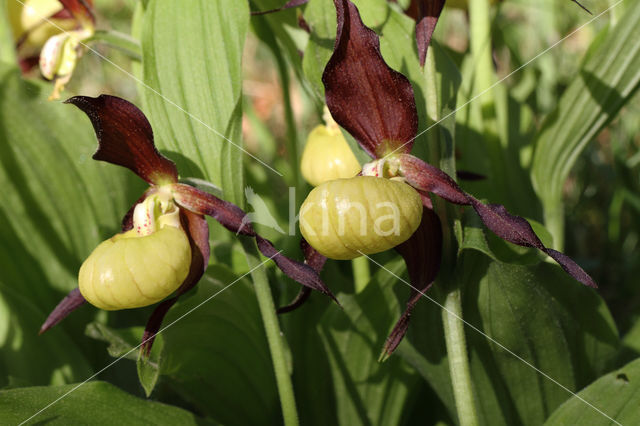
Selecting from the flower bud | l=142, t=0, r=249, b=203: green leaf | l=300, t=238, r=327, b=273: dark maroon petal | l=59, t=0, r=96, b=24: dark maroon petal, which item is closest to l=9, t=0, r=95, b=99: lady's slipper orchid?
l=59, t=0, r=96, b=24: dark maroon petal

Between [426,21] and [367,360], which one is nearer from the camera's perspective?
[426,21]

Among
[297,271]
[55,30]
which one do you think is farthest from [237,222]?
[55,30]

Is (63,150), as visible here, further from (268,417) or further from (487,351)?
(487,351)

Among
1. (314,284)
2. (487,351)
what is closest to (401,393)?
(487,351)

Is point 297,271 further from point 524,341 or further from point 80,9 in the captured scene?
point 80,9

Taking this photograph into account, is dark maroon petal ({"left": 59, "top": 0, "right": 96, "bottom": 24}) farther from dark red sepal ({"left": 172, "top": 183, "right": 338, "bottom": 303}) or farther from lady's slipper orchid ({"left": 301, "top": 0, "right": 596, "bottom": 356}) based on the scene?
lady's slipper orchid ({"left": 301, "top": 0, "right": 596, "bottom": 356})

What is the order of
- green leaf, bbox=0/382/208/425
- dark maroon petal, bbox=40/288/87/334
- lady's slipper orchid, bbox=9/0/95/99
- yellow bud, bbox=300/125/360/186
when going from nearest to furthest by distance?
1. green leaf, bbox=0/382/208/425
2. dark maroon petal, bbox=40/288/87/334
3. yellow bud, bbox=300/125/360/186
4. lady's slipper orchid, bbox=9/0/95/99

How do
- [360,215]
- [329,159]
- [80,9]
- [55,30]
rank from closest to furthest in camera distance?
[360,215]
[329,159]
[80,9]
[55,30]
